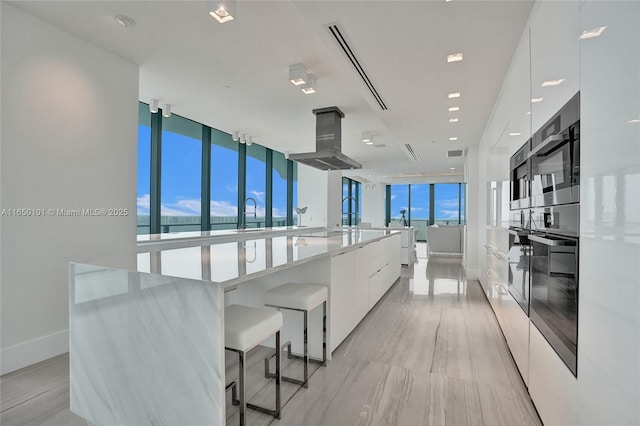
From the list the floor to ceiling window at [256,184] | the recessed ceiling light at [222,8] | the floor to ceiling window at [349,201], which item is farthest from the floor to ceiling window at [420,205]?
the recessed ceiling light at [222,8]

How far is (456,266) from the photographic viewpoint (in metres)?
6.87

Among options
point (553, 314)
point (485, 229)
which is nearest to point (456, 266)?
point (485, 229)

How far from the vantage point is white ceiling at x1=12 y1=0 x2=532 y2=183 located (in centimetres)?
202

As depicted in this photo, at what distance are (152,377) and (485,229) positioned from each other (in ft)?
12.6

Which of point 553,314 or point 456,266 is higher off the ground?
point 553,314

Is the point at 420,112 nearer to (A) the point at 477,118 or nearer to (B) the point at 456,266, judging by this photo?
(A) the point at 477,118

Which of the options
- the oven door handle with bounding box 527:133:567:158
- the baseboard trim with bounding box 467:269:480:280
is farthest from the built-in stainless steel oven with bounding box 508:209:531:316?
the baseboard trim with bounding box 467:269:480:280

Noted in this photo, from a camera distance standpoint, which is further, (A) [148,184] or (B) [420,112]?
(A) [148,184]

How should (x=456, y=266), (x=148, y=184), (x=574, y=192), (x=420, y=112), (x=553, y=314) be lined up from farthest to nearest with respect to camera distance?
1. (x=456, y=266)
2. (x=148, y=184)
3. (x=420, y=112)
4. (x=553, y=314)
5. (x=574, y=192)

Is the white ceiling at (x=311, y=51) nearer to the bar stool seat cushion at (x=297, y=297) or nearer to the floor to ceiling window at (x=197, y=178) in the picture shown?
the floor to ceiling window at (x=197, y=178)

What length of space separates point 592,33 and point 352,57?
1708 mm

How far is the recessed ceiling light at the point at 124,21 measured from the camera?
2289 mm

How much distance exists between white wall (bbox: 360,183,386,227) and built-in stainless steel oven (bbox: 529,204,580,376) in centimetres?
1207

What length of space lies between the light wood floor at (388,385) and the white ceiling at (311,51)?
91.5 inches
